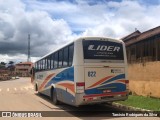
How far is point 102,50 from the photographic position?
13.9 meters

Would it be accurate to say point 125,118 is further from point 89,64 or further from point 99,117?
point 89,64

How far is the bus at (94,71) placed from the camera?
13250mm

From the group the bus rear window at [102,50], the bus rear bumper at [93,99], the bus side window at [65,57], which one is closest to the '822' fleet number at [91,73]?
the bus rear window at [102,50]

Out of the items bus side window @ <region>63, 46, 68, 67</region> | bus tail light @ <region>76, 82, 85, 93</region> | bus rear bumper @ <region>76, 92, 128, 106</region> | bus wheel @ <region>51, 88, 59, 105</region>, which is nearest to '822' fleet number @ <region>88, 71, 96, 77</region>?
bus tail light @ <region>76, 82, 85, 93</region>

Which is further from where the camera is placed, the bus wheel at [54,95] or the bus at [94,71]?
the bus wheel at [54,95]

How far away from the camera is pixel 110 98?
13.8m

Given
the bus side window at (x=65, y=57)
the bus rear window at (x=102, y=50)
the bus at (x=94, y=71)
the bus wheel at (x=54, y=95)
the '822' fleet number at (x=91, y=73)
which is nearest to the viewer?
the bus at (x=94, y=71)

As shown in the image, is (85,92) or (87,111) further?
(87,111)

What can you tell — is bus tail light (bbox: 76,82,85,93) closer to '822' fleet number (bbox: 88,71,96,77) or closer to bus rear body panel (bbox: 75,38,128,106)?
bus rear body panel (bbox: 75,38,128,106)

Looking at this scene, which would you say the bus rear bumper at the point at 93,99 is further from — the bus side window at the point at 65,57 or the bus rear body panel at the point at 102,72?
the bus side window at the point at 65,57

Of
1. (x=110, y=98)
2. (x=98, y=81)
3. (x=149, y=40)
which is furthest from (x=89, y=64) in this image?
(x=149, y=40)

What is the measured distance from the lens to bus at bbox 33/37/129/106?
1325 cm

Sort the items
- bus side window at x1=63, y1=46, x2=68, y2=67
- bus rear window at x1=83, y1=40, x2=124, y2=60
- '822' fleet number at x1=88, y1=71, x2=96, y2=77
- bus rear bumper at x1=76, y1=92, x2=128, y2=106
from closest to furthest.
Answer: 1. bus rear bumper at x1=76, y1=92, x2=128, y2=106
2. '822' fleet number at x1=88, y1=71, x2=96, y2=77
3. bus rear window at x1=83, y1=40, x2=124, y2=60
4. bus side window at x1=63, y1=46, x2=68, y2=67

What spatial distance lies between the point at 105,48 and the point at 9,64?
511 feet
